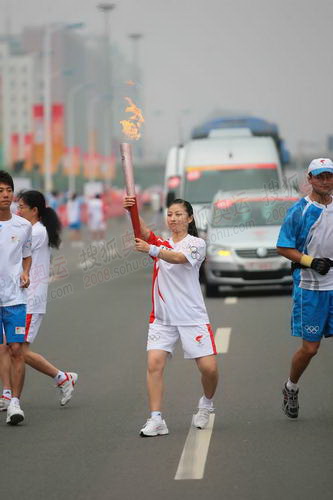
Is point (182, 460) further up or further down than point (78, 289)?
further up

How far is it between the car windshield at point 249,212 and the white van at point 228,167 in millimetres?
2945

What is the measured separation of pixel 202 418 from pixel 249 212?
12316mm

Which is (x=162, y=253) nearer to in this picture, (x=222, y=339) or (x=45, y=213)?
(x=45, y=213)

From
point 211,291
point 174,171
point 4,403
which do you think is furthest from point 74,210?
point 4,403

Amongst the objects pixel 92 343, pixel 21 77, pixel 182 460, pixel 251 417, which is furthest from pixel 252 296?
pixel 21 77

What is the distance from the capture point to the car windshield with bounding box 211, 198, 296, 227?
66.1ft

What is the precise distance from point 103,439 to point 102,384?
2.64m

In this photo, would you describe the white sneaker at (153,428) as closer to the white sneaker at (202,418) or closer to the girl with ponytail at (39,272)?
the white sneaker at (202,418)

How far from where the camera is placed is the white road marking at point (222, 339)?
1285 centimetres

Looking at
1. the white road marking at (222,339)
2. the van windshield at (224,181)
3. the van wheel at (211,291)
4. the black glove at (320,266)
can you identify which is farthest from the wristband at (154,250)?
the van windshield at (224,181)

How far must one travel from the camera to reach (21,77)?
19150 cm

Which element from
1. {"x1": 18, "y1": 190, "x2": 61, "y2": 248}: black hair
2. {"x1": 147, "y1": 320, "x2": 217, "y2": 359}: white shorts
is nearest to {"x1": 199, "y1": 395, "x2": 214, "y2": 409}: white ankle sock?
{"x1": 147, "y1": 320, "x2": 217, "y2": 359}: white shorts

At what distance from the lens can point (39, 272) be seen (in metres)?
9.53

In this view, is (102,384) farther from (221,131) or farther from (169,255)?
(221,131)
